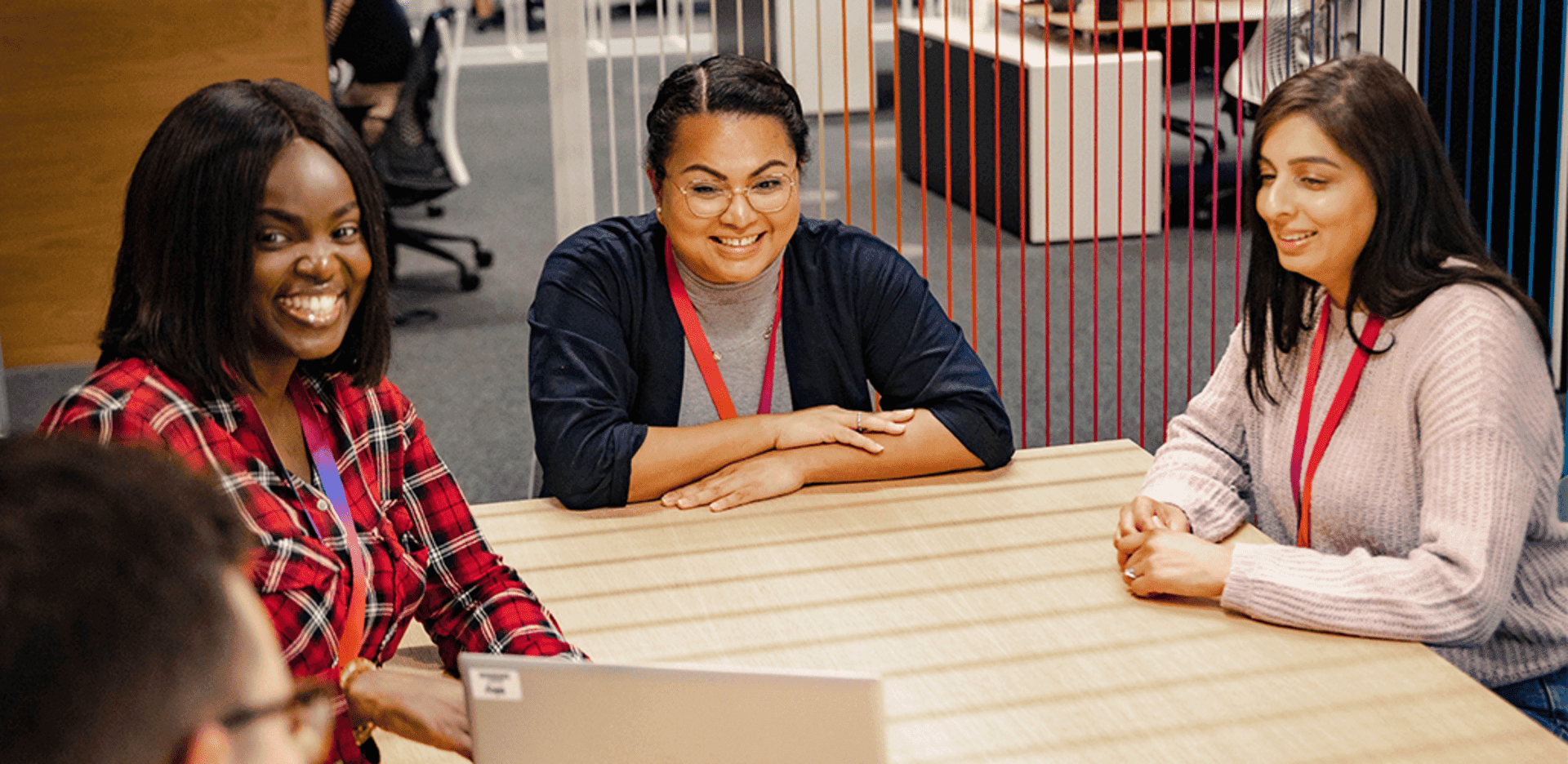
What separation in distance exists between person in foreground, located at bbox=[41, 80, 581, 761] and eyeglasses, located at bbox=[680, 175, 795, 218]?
0.61 meters

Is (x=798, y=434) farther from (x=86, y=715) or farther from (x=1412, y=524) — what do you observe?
(x=86, y=715)

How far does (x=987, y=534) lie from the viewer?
73.4 inches

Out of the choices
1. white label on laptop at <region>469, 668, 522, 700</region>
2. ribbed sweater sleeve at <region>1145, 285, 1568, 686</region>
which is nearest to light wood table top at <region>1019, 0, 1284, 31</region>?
ribbed sweater sleeve at <region>1145, 285, 1568, 686</region>

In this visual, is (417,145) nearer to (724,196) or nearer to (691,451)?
(724,196)

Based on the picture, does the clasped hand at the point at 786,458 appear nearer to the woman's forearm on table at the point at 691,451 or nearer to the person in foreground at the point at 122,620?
the woman's forearm on table at the point at 691,451

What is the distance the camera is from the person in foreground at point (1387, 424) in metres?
1.52

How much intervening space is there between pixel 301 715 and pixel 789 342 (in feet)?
4.95

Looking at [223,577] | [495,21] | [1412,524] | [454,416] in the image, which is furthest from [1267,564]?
[495,21]

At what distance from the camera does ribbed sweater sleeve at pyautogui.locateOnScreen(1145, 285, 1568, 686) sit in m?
1.51

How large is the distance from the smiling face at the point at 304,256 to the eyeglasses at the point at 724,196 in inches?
25.7

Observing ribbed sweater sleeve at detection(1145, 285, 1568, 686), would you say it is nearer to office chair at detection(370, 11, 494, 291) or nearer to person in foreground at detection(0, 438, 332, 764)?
person in foreground at detection(0, 438, 332, 764)

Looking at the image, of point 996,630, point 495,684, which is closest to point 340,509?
point 495,684

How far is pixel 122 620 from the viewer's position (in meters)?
0.55

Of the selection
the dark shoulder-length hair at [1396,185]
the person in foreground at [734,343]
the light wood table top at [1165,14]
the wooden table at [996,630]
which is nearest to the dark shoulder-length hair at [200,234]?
the wooden table at [996,630]
